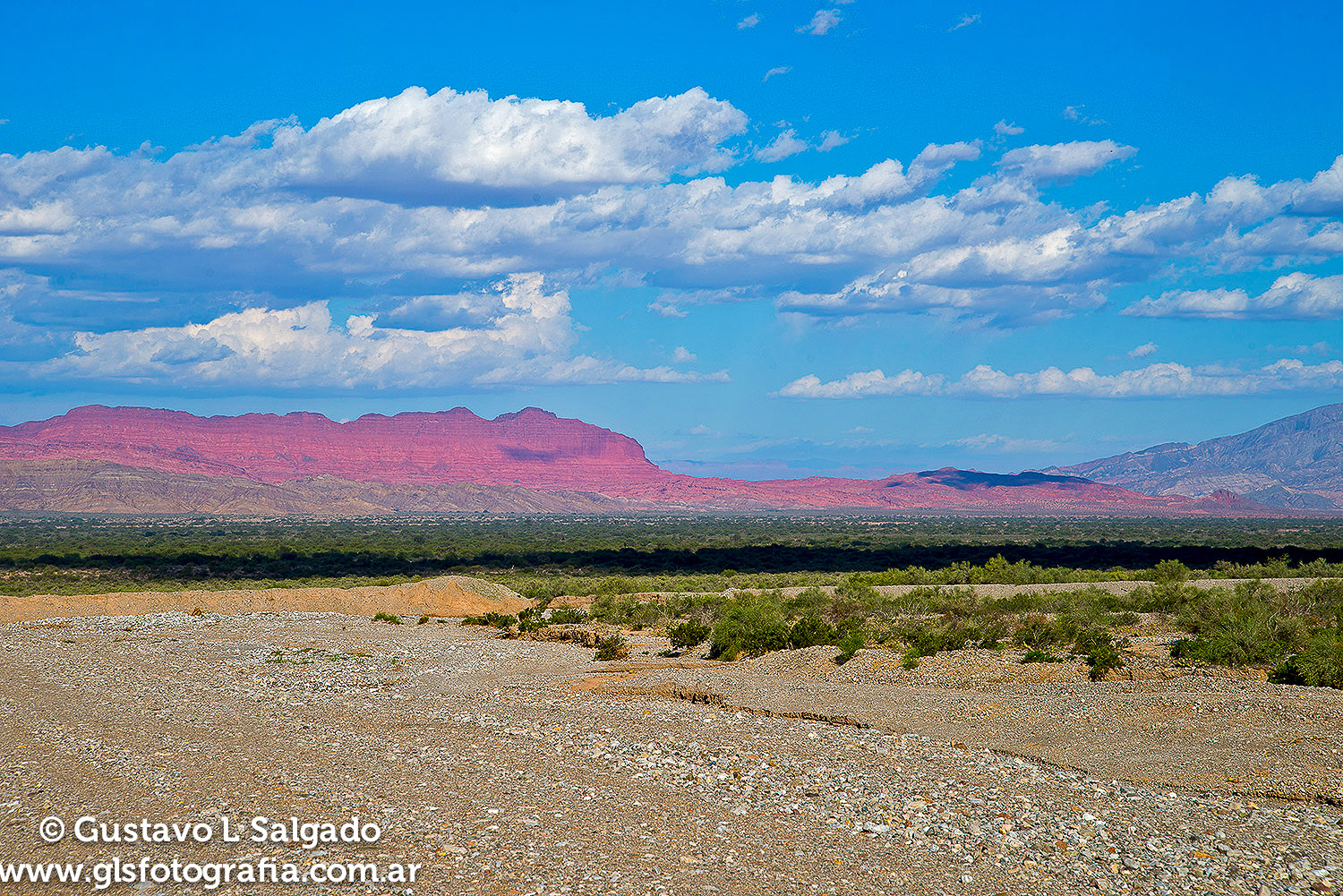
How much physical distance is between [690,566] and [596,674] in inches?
1655

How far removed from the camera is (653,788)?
11211 millimetres

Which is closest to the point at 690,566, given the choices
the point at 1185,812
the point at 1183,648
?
the point at 1183,648

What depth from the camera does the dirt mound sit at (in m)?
34.7

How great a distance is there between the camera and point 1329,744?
12023 millimetres

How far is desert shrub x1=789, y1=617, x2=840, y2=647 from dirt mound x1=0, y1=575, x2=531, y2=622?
1718cm

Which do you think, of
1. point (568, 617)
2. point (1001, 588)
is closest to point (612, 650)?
point (568, 617)

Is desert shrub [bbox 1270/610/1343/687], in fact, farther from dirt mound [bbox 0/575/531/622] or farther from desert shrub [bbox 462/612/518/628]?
dirt mound [bbox 0/575/531/622]

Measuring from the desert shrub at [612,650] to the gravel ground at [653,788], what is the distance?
4.36 meters

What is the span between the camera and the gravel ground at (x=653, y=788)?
859cm

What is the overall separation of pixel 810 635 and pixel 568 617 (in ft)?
39.1

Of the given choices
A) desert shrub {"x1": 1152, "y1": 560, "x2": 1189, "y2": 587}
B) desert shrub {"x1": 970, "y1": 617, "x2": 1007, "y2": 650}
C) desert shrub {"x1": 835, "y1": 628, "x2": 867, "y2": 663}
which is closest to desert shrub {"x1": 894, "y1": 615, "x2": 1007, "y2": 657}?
desert shrub {"x1": 970, "y1": 617, "x2": 1007, "y2": 650}

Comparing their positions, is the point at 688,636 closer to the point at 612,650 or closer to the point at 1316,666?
the point at 612,650

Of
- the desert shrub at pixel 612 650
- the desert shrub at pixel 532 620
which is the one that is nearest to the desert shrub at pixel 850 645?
the desert shrub at pixel 612 650

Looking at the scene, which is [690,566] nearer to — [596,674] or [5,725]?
[596,674]
